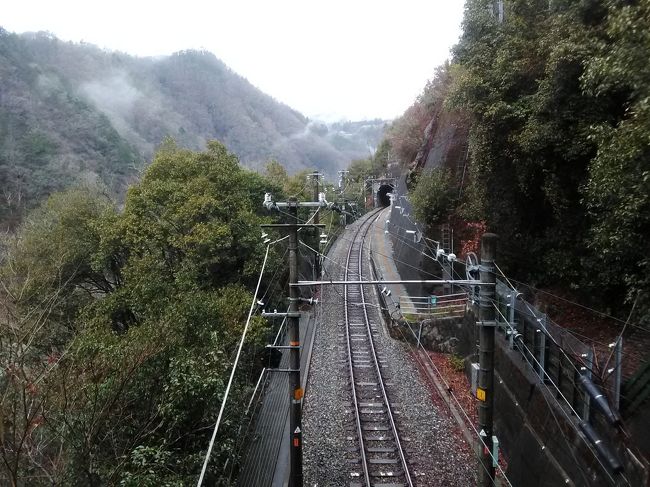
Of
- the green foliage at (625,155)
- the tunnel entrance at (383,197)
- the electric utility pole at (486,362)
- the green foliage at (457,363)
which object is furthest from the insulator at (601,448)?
the tunnel entrance at (383,197)

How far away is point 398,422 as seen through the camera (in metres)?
11.3

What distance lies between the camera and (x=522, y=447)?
920cm

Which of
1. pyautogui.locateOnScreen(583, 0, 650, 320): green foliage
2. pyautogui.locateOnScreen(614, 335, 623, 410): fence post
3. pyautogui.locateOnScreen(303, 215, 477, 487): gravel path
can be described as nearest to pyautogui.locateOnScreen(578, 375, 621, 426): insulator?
pyautogui.locateOnScreen(614, 335, 623, 410): fence post

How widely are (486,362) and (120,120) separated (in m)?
95.6

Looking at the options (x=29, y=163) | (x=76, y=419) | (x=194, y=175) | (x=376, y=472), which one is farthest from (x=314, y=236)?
(x=29, y=163)

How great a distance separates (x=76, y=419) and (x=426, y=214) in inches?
620

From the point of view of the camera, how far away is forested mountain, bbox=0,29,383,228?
4738 centimetres

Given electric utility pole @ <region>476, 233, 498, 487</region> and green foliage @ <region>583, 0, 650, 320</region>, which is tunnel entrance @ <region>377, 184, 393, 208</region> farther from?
electric utility pole @ <region>476, 233, 498, 487</region>

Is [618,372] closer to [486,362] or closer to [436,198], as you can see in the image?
[486,362]

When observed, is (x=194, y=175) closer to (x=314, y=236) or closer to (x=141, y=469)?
(x=141, y=469)

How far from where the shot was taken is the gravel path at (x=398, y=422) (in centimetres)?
962

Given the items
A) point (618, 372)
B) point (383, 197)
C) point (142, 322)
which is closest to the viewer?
point (618, 372)

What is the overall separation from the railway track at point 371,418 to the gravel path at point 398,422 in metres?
0.20

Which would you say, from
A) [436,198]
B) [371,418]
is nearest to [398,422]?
[371,418]
